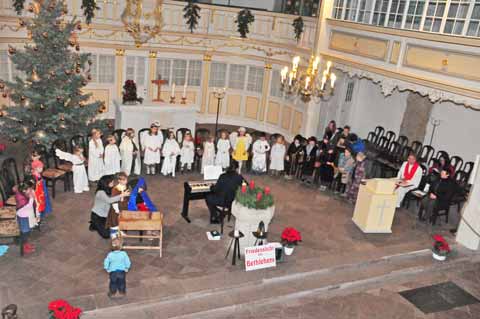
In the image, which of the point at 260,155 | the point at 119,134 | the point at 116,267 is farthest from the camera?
the point at 260,155

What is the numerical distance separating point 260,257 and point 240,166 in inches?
209

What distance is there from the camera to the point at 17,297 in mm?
8047

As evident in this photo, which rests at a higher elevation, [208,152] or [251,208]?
[251,208]

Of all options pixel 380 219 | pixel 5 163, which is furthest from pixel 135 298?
pixel 380 219

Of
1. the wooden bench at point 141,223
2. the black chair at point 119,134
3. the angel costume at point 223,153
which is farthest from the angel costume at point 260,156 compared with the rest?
the wooden bench at point 141,223

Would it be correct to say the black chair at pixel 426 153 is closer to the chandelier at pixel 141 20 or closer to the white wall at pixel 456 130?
the white wall at pixel 456 130

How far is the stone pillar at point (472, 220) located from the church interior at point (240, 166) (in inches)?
1.5

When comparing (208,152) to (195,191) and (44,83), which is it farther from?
(44,83)

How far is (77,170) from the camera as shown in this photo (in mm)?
11898

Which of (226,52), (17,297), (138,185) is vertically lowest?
(17,297)

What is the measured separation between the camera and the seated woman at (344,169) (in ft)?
43.4

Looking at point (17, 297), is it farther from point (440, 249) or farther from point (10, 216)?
point (440, 249)

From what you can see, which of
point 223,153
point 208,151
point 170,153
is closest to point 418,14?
point 223,153

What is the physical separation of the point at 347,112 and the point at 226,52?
540 centimetres
